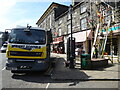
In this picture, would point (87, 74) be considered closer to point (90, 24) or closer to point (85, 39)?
point (85, 39)

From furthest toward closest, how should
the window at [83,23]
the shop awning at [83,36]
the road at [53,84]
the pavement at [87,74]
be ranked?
the window at [83,23] → the shop awning at [83,36] → the pavement at [87,74] → the road at [53,84]

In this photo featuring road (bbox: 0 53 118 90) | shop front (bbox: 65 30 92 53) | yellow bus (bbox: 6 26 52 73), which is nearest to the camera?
road (bbox: 0 53 118 90)

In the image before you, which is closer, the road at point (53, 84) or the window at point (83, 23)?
the road at point (53, 84)

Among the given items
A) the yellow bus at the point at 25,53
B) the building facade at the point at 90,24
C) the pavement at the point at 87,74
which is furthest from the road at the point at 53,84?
the building facade at the point at 90,24

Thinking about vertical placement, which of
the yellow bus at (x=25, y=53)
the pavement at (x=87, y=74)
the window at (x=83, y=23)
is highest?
the window at (x=83, y=23)

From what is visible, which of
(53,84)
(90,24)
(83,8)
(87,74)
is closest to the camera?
(53,84)

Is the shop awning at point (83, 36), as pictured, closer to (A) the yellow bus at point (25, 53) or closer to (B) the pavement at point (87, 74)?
(B) the pavement at point (87, 74)

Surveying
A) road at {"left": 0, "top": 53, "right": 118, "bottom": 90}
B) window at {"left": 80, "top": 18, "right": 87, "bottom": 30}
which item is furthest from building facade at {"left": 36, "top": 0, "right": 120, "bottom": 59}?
road at {"left": 0, "top": 53, "right": 118, "bottom": 90}

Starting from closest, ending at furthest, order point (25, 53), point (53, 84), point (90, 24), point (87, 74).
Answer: point (53, 84)
point (25, 53)
point (87, 74)
point (90, 24)

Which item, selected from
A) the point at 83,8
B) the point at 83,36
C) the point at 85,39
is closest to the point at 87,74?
the point at 85,39

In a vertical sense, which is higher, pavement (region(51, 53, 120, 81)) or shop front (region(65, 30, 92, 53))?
shop front (region(65, 30, 92, 53))

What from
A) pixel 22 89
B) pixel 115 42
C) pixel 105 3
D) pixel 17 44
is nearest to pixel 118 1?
pixel 105 3

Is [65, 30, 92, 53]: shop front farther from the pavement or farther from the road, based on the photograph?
the road

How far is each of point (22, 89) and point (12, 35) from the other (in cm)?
360
